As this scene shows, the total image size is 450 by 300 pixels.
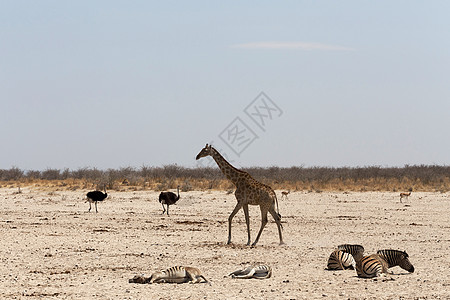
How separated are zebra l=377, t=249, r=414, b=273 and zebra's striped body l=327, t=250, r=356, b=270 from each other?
506mm

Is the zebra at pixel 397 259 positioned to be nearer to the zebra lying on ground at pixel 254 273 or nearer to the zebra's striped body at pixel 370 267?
the zebra's striped body at pixel 370 267

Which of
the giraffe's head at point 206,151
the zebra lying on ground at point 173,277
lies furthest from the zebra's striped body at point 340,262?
the giraffe's head at point 206,151

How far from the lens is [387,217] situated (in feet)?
78.9

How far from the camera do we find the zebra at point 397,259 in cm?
1166

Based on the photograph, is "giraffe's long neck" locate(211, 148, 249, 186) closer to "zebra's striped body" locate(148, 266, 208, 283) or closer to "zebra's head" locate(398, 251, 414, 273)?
"zebra's head" locate(398, 251, 414, 273)

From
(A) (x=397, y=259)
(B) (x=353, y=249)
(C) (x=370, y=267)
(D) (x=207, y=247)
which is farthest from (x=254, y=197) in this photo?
(C) (x=370, y=267)

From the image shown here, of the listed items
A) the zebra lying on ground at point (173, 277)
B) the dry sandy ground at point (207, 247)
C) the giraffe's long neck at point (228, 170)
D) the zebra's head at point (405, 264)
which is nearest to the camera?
the dry sandy ground at point (207, 247)

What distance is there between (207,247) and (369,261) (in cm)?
485

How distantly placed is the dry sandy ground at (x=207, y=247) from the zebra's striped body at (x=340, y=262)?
0.21 m

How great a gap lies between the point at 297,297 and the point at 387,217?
14967mm

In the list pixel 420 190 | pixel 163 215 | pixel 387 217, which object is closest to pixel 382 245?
pixel 387 217

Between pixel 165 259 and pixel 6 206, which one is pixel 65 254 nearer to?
pixel 165 259

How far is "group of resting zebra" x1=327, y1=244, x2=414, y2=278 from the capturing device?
440 inches

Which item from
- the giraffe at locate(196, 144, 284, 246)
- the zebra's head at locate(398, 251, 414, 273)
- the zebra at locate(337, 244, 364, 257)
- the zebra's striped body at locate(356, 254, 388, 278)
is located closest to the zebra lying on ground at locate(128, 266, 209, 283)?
the zebra's striped body at locate(356, 254, 388, 278)
